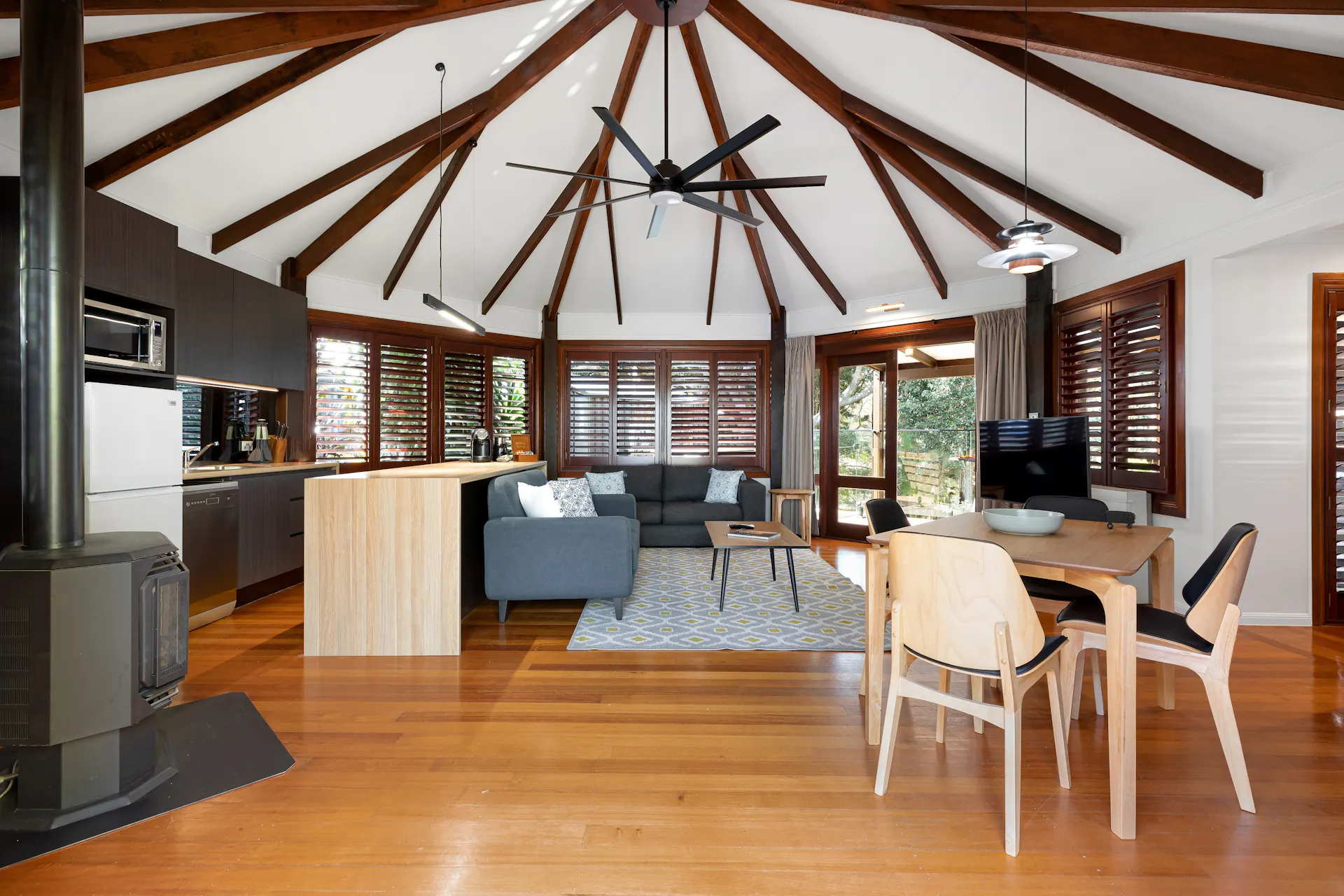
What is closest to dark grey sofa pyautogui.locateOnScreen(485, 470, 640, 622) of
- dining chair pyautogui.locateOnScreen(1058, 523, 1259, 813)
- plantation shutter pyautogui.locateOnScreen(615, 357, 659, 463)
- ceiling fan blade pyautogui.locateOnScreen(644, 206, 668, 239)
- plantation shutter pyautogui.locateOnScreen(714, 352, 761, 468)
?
ceiling fan blade pyautogui.locateOnScreen(644, 206, 668, 239)

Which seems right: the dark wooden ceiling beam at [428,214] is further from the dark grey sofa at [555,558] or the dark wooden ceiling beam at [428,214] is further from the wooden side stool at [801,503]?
the wooden side stool at [801,503]

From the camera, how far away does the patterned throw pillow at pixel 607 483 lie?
269 inches

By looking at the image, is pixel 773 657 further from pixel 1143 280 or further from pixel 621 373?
pixel 621 373

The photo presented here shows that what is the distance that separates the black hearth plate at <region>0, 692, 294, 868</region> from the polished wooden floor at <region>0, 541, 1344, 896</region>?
7cm

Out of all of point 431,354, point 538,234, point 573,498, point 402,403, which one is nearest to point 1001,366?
point 573,498

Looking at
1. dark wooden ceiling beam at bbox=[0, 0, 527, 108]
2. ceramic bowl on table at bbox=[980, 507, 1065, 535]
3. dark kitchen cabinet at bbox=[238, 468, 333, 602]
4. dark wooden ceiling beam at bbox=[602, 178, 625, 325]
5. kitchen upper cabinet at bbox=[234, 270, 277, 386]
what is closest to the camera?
ceramic bowl on table at bbox=[980, 507, 1065, 535]

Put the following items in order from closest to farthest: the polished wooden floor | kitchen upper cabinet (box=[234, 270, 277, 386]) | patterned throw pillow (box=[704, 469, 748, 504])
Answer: the polished wooden floor → kitchen upper cabinet (box=[234, 270, 277, 386]) → patterned throw pillow (box=[704, 469, 748, 504])

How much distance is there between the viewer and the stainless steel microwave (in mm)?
3244

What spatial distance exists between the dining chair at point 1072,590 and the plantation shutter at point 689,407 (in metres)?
4.19

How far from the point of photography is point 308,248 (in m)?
5.52

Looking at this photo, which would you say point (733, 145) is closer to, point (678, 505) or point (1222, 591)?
point (1222, 591)

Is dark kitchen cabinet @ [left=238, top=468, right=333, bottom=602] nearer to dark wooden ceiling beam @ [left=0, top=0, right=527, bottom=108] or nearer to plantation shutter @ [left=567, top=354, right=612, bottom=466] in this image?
dark wooden ceiling beam @ [left=0, top=0, right=527, bottom=108]

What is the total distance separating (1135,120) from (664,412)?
512 cm

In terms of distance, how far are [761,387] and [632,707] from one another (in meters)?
5.41
